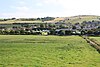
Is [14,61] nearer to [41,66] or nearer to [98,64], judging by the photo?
[41,66]

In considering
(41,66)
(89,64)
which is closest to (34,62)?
(41,66)

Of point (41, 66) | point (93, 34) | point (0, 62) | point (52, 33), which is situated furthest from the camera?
point (52, 33)

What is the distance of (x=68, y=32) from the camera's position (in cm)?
13275

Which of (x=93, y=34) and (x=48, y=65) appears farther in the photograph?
(x=93, y=34)

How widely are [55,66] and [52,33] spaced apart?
93.2 metres

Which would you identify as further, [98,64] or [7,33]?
[7,33]

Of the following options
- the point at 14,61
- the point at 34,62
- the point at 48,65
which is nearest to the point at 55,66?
the point at 48,65

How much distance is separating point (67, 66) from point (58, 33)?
91.6m

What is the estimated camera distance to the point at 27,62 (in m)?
46.4

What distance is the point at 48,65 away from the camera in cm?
4369

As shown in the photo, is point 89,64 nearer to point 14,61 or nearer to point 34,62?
Result: point 34,62

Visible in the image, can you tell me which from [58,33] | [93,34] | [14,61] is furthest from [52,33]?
[14,61]

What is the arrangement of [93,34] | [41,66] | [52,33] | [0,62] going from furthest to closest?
[52,33] < [93,34] < [0,62] < [41,66]

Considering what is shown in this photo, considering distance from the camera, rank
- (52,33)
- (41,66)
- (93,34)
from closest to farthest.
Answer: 1. (41,66)
2. (93,34)
3. (52,33)
